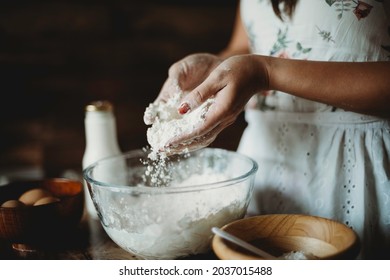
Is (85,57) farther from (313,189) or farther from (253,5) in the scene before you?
(313,189)

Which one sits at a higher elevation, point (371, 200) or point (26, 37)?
point (26, 37)

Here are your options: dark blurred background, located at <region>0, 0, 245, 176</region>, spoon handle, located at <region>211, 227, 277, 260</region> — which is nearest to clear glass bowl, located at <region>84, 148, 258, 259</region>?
spoon handle, located at <region>211, 227, 277, 260</region>

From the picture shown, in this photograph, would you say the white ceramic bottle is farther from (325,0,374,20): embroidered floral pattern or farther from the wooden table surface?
(325,0,374,20): embroidered floral pattern

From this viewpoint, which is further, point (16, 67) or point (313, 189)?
point (16, 67)

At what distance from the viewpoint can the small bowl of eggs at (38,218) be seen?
31.0 inches

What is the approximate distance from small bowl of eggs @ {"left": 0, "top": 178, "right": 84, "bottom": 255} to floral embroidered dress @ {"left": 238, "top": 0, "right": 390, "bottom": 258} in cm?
46

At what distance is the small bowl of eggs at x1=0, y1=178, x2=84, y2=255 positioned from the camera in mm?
788

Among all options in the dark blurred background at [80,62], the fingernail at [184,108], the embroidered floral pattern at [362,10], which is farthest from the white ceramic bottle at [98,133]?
the dark blurred background at [80,62]

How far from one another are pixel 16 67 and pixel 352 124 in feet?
7.72
